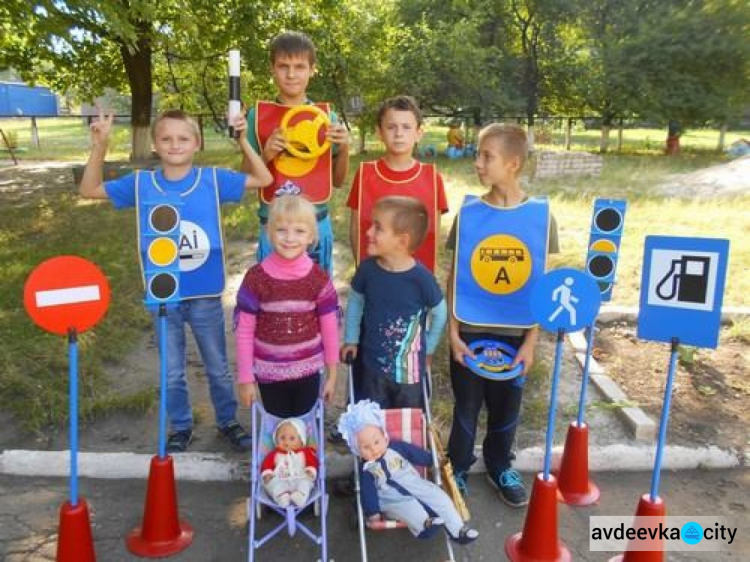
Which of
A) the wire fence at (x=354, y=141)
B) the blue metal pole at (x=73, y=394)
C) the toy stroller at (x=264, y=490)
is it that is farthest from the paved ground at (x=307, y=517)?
the wire fence at (x=354, y=141)

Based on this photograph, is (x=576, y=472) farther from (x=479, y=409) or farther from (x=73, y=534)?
(x=73, y=534)

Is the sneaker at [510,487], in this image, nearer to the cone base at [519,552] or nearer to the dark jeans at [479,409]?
the dark jeans at [479,409]

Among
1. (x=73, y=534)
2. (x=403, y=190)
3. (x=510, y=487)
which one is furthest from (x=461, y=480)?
(x=73, y=534)

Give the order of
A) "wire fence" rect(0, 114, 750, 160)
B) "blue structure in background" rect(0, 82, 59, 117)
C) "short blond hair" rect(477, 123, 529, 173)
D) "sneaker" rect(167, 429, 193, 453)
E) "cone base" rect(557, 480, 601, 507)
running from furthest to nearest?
"blue structure in background" rect(0, 82, 59, 117), "wire fence" rect(0, 114, 750, 160), "sneaker" rect(167, 429, 193, 453), "cone base" rect(557, 480, 601, 507), "short blond hair" rect(477, 123, 529, 173)

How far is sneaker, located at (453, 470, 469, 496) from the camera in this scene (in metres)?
3.26

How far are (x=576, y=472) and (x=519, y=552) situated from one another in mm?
667

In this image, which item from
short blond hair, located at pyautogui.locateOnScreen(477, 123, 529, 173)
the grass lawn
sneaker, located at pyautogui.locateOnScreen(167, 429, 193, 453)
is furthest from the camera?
the grass lawn

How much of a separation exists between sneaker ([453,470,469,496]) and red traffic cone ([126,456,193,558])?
1.34 m

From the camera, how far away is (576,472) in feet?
10.9

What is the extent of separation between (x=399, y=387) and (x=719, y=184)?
1231cm

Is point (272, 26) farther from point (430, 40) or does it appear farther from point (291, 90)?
point (291, 90)

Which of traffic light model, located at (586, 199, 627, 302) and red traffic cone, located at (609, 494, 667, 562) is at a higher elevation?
traffic light model, located at (586, 199, 627, 302)

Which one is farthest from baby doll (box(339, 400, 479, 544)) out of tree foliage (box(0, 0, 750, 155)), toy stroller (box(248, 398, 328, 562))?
tree foliage (box(0, 0, 750, 155))
